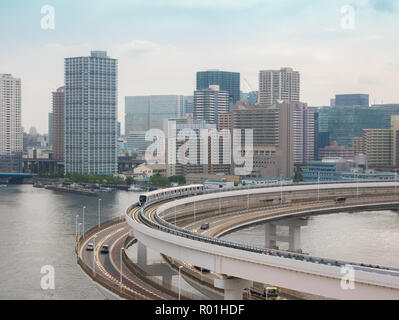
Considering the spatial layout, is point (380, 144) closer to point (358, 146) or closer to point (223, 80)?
point (358, 146)

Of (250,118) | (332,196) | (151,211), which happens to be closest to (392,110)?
(250,118)

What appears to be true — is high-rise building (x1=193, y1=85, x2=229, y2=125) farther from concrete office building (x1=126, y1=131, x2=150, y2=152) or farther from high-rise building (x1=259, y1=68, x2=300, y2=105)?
concrete office building (x1=126, y1=131, x2=150, y2=152)

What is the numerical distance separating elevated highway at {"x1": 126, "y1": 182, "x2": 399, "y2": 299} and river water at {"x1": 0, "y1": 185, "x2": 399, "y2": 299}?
1520 mm

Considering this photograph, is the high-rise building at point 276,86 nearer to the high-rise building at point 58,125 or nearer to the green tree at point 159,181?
the high-rise building at point 58,125

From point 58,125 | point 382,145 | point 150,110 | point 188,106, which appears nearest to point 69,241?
point 382,145

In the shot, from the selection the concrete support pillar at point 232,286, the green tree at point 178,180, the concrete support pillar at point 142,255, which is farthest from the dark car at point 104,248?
the green tree at point 178,180

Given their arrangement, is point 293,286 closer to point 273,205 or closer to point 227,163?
point 273,205

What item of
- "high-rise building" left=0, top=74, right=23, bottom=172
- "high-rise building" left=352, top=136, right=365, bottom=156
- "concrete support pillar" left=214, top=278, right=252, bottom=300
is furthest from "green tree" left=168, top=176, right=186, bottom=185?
"concrete support pillar" left=214, top=278, right=252, bottom=300

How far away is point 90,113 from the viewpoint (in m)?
58.8

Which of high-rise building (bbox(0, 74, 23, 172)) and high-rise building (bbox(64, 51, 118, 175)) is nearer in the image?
high-rise building (bbox(64, 51, 118, 175))

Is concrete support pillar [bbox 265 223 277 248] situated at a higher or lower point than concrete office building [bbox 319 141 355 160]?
lower

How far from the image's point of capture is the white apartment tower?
6669 cm

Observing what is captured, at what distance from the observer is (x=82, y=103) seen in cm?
5853

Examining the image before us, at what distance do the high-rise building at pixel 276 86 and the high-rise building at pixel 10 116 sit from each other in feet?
108
